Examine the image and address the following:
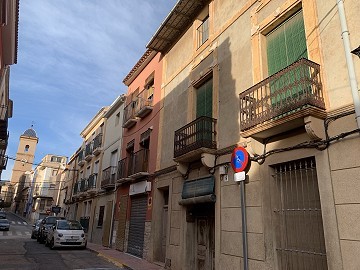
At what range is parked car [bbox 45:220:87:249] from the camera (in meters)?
14.9

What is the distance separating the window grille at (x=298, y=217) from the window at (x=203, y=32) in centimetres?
605

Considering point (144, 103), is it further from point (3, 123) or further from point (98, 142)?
point (98, 142)

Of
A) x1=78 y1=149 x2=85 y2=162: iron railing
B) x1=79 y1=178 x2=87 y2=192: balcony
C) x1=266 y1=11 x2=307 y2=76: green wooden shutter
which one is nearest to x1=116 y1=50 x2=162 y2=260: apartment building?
x1=266 y1=11 x2=307 y2=76: green wooden shutter

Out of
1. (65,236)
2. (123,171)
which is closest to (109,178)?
(123,171)

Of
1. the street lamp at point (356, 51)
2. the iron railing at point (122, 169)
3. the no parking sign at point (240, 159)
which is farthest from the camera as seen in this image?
the iron railing at point (122, 169)

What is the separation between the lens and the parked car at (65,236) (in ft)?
48.8

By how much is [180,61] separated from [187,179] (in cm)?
491

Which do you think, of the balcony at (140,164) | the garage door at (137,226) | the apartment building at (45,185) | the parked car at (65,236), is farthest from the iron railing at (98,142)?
the apartment building at (45,185)

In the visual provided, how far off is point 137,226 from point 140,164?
2731 mm

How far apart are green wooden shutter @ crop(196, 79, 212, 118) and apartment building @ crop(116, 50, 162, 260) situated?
3.19 metres

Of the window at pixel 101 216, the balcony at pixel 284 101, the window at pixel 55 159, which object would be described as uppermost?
the window at pixel 55 159

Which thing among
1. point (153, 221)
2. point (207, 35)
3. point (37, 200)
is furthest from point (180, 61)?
point (37, 200)

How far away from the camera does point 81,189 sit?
24234mm

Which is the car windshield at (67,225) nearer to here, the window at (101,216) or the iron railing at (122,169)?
the window at (101,216)
